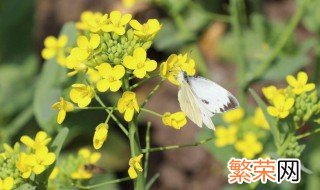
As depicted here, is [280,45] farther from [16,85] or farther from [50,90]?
[16,85]

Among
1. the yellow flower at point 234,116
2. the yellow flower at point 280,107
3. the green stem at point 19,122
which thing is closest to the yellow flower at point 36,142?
the yellow flower at point 280,107

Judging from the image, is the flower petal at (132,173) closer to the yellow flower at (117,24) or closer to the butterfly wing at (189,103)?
the butterfly wing at (189,103)

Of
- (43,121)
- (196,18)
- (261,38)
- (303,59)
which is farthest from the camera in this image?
(196,18)

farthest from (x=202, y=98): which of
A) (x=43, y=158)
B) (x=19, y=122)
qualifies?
(x=19, y=122)

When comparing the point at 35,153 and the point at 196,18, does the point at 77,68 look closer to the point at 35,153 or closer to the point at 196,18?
the point at 35,153

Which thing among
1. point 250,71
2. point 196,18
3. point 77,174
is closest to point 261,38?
point 250,71
